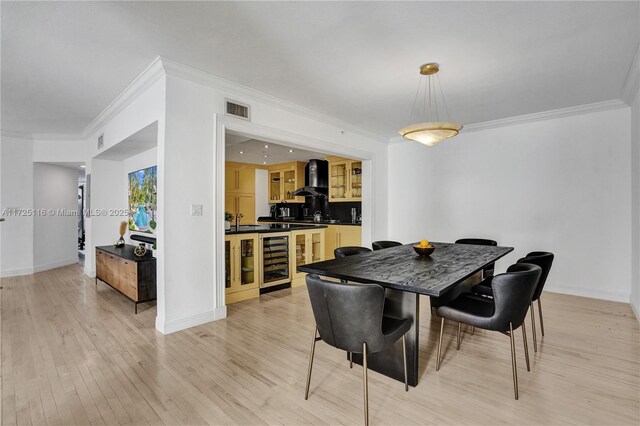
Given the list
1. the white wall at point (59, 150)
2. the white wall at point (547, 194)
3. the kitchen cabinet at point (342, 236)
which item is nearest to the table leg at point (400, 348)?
the white wall at point (547, 194)

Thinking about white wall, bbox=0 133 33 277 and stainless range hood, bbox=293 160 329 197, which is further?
stainless range hood, bbox=293 160 329 197

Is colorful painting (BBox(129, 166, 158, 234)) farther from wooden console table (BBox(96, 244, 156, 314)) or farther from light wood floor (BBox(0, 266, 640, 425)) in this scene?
light wood floor (BBox(0, 266, 640, 425))

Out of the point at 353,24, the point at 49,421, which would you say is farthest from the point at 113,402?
the point at 353,24

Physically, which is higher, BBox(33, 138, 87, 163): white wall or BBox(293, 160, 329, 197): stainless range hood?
BBox(33, 138, 87, 163): white wall

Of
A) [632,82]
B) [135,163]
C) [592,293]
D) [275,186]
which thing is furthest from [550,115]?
[135,163]

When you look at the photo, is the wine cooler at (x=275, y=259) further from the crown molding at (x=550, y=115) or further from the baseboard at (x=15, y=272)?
the baseboard at (x=15, y=272)

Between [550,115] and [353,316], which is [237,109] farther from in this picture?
[550,115]

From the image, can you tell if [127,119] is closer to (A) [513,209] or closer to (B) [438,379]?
(B) [438,379]

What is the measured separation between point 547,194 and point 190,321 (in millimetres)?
5111

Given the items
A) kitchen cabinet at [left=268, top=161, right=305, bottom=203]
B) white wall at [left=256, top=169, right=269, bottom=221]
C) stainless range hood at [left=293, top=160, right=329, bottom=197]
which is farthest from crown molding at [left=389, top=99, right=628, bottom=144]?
white wall at [left=256, top=169, right=269, bottom=221]

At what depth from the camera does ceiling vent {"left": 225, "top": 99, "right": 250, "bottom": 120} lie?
3.54m

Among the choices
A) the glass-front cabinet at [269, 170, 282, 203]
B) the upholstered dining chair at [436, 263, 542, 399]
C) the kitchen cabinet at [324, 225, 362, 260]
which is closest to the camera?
the upholstered dining chair at [436, 263, 542, 399]

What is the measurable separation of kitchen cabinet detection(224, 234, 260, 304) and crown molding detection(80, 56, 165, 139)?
1.98 m

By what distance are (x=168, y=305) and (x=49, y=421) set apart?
1.31m
